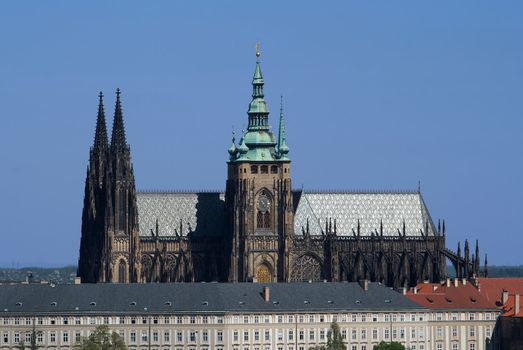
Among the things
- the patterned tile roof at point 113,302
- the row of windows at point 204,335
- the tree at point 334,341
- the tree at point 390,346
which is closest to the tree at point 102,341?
the row of windows at point 204,335

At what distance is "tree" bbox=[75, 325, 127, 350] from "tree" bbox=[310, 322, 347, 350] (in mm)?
17142

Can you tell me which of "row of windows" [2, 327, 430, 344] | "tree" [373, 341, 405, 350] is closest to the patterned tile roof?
"row of windows" [2, 327, 430, 344]

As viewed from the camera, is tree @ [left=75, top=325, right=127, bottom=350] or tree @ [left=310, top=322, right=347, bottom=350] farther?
tree @ [left=310, top=322, right=347, bottom=350]

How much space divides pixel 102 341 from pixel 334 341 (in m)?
19.2

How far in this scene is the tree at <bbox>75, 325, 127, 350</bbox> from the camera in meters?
173

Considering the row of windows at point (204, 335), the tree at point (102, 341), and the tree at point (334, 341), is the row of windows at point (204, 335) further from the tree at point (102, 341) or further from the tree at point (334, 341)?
the tree at point (102, 341)

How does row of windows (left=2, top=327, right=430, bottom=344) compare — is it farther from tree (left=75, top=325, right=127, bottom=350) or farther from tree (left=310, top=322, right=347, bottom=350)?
tree (left=75, top=325, right=127, bottom=350)

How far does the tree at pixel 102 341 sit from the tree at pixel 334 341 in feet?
56.2

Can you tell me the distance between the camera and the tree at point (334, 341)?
615 feet

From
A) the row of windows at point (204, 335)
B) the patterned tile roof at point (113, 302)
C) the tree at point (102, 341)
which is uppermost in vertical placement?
the patterned tile roof at point (113, 302)

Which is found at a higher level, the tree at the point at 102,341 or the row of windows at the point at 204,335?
the row of windows at the point at 204,335

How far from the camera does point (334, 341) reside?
188 metres

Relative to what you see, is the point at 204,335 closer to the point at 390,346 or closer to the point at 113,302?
the point at 113,302

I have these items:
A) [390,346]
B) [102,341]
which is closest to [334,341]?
→ [390,346]
